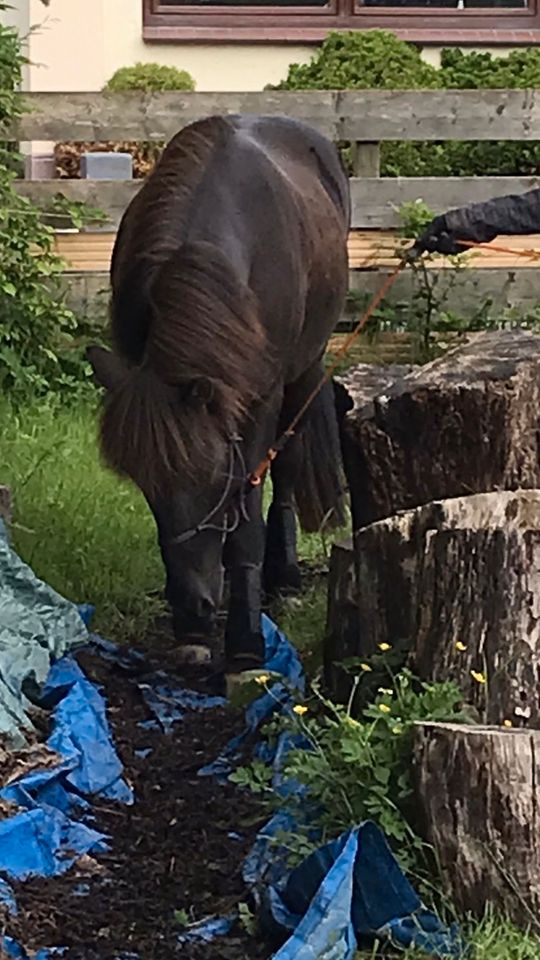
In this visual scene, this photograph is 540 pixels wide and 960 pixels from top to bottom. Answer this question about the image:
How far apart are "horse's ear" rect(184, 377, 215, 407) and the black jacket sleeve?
865 mm

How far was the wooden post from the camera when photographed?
32.1 feet

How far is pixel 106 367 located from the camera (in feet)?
15.9

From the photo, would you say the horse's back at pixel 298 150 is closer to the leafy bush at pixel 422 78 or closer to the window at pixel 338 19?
the leafy bush at pixel 422 78

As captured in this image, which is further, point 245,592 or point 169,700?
point 245,592

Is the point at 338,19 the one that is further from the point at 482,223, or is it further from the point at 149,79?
the point at 482,223

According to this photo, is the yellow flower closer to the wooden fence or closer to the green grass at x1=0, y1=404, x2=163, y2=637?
the green grass at x1=0, y1=404, x2=163, y2=637

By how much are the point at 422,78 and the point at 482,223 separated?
8789mm

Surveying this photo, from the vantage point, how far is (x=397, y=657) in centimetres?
407

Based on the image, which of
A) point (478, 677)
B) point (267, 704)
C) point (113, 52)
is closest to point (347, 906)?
point (478, 677)

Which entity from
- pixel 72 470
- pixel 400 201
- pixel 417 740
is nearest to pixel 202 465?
pixel 417 740

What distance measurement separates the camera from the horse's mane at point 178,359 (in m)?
4.66

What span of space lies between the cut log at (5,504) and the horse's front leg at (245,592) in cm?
86

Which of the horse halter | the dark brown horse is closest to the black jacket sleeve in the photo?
the dark brown horse

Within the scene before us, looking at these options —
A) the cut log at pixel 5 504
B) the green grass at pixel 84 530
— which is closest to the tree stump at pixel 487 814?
the green grass at pixel 84 530
